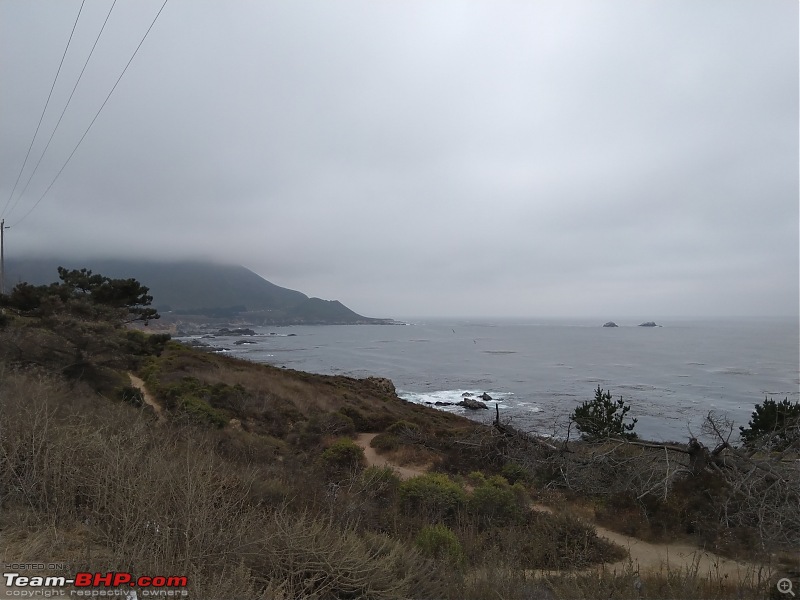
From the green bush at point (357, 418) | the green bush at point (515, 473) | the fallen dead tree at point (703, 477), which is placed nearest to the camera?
the fallen dead tree at point (703, 477)

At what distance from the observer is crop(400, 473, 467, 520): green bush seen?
7.75 metres

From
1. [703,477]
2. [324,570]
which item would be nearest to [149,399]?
[324,570]

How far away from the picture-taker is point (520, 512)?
7918 mm

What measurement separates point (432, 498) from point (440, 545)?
101 inches

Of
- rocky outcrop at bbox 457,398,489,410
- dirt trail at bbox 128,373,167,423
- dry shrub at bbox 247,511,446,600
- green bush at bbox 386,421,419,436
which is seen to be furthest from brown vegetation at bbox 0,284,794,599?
rocky outcrop at bbox 457,398,489,410

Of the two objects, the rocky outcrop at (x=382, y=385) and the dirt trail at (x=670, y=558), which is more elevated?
the dirt trail at (x=670, y=558)

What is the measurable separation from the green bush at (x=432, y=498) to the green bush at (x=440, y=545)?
1.92 meters

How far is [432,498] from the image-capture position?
7.97m

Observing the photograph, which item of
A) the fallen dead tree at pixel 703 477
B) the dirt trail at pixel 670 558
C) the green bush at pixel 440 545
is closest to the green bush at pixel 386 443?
the fallen dead tree at pixel 703 477

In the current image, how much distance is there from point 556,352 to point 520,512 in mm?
Answer: 77154

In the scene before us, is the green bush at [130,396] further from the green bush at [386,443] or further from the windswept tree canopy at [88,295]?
the green bush at [386,443]

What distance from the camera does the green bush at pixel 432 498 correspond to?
25.4 ft

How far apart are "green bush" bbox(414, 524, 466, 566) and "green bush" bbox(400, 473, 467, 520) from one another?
1921 millimetres

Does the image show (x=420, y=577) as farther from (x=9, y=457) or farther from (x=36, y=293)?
(x=36, y=293)
